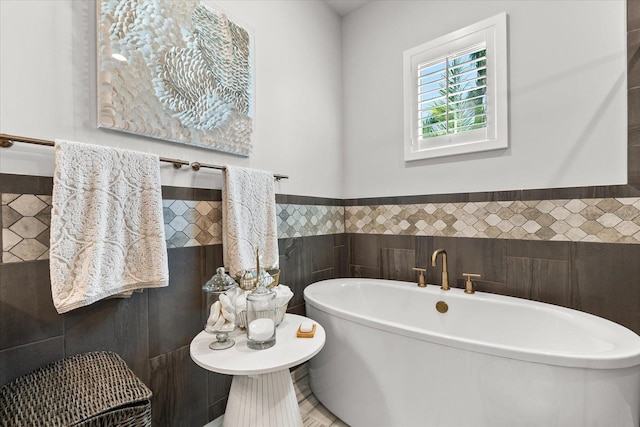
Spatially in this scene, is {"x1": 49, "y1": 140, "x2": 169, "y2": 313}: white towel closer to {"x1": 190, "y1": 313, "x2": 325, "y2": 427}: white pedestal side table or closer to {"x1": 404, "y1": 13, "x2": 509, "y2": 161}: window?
{"x1": 190, "y1": 313, "x2": 325, "y2": 427}: white pedestal side table

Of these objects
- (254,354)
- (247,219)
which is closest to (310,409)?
(254,354)

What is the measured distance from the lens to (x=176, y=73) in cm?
142

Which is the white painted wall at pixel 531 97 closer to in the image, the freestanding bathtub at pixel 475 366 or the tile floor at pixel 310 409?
the freestanding bathtub at pixel 475 366

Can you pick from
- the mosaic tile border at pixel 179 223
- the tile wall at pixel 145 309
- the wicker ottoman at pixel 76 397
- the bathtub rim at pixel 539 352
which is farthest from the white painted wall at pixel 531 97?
the wicker ottoman at pixel 76 397

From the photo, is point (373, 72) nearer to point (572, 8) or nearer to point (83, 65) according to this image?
point (572, 8)

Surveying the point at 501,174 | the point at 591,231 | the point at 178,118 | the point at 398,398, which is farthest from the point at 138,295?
the point at 591,231

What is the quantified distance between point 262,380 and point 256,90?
5.33ft

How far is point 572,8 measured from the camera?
1.62 m

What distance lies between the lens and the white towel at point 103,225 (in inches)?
39.4

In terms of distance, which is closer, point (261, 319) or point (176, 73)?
point (261, 319)

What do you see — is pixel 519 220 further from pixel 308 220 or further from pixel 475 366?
pixel 308 220

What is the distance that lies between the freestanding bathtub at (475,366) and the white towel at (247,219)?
1.48ft

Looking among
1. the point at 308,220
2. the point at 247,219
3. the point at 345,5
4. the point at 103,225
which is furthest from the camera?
the point at 345,5

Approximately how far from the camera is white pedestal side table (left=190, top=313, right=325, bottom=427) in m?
1.11
